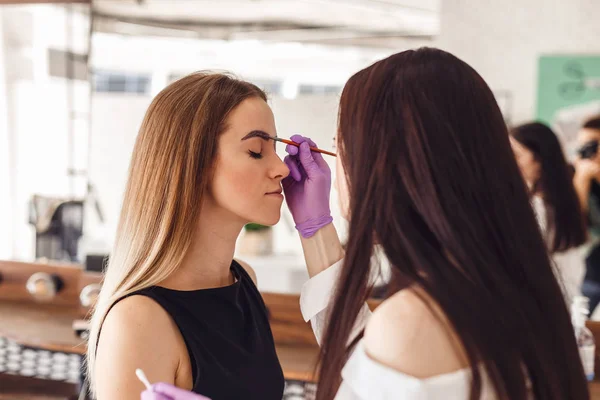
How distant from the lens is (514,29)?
8.42 ft

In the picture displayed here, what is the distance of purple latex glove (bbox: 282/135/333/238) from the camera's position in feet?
4.48

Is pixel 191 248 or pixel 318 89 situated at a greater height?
pixel 318 89

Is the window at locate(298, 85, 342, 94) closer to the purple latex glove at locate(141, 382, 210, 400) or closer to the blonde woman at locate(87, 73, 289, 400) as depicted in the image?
the blonde woman at locate(87, 73, 289, 400)

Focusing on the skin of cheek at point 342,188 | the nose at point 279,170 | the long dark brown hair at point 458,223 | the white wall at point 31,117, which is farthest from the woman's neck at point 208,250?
the white wall at point 31,117

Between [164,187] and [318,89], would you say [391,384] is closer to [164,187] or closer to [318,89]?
[164,187]

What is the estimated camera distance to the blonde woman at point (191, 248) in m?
1.10

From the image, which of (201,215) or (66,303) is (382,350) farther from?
(66,303)

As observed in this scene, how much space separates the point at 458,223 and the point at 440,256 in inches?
2.1

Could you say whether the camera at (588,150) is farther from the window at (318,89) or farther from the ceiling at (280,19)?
the window at (318,89)

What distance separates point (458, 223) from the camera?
32.2 inches

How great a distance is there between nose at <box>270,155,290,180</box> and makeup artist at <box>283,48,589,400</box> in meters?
0.38

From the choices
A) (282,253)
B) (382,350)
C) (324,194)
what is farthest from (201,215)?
(282,253)

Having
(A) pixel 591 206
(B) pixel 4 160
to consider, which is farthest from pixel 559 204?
(B) pixel 4 160

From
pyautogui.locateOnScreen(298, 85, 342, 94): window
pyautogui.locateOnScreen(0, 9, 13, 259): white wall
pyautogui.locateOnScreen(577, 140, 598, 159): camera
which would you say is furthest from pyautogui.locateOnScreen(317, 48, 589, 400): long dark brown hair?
pyautogui.locateOnScreen(0, 9, 13, 259): white wall
